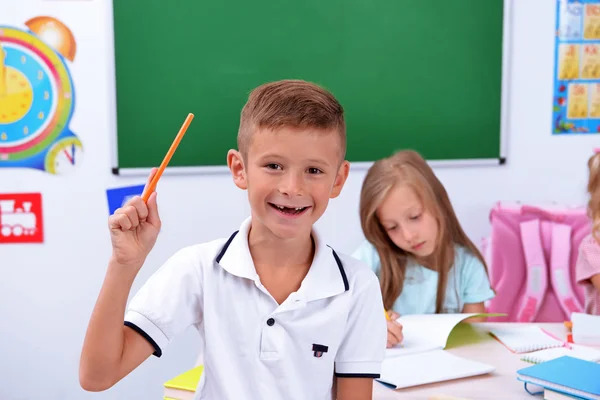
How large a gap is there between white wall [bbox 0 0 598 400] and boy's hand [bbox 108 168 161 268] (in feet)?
5.99

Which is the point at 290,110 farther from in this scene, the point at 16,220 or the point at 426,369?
the point at 16,220

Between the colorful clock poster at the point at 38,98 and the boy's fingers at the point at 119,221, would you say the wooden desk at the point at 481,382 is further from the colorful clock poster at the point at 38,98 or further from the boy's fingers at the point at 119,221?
the colorful clock poster at the point at 38,98

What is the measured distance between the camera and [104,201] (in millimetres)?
2668

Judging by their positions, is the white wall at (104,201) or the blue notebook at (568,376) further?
the white wall at (104,201)

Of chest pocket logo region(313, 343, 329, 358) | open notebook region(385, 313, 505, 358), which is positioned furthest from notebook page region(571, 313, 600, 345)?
chest pocket logo region(313, 343, 329, 358)

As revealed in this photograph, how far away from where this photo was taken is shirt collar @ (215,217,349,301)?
1.00 metres

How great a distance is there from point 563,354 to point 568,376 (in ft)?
0.83

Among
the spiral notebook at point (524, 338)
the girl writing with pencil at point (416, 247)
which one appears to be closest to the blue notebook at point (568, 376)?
the spiral notebook at point (524, 338)

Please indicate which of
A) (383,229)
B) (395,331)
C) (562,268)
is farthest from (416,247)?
(562,268)

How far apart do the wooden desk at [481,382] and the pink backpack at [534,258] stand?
0.85 meters

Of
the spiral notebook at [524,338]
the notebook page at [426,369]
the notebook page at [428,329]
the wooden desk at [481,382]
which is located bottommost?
the wooden desk at [481,382]

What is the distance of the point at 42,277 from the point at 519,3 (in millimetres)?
2424

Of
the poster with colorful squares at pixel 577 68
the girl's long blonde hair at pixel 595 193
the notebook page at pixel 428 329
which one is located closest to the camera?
the notebook page at pixel 428 329

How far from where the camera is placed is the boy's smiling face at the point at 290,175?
94 centimetres
